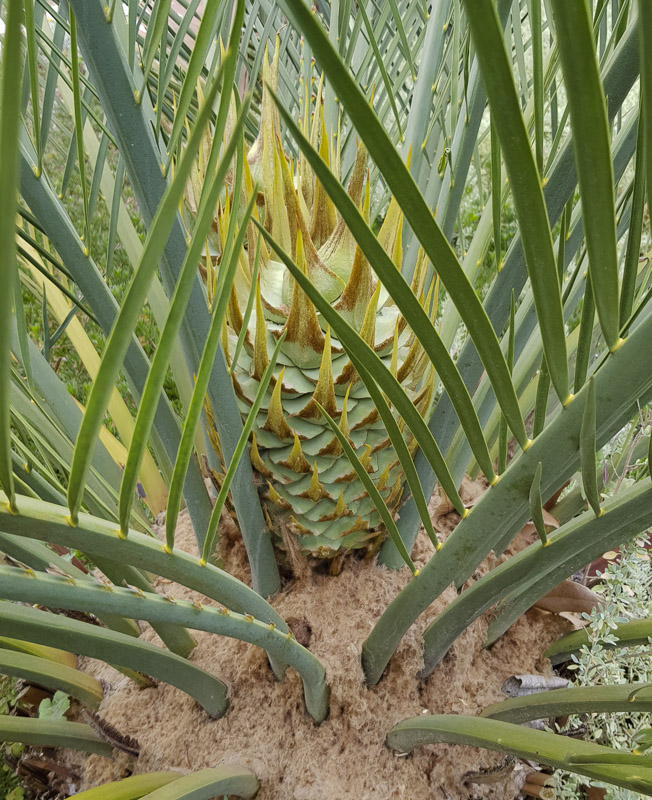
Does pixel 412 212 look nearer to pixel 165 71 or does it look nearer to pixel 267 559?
pixel 165 71

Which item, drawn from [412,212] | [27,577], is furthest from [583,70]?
[27,577]

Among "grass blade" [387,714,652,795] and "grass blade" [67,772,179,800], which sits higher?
"grass blade" [67,772,179,800]

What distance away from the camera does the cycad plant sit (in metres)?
0.19

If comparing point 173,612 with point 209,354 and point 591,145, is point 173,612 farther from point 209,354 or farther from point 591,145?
point 591,145

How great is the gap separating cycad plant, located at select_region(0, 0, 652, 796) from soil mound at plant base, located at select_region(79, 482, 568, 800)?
24 millimetres

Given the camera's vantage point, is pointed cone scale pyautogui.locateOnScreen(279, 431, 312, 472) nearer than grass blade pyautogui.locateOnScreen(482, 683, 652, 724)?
No

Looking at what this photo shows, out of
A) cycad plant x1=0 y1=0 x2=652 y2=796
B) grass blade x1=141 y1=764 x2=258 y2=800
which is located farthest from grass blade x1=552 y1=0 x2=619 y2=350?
grass blade x1=141 y1=764 x2=258 y2=800

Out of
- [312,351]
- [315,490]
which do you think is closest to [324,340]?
[312,351]

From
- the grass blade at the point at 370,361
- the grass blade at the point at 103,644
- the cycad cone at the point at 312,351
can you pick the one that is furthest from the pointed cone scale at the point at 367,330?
the grass blade at the point at 103,644

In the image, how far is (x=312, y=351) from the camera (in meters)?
0.44

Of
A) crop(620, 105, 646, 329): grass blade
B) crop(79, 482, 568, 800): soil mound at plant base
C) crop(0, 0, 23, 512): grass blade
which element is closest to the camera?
crop(0, 0, 23, 512): grass blade

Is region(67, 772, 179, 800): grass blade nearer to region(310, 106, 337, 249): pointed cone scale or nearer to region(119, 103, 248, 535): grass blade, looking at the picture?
region(119, 103, 248, 535): grass blade

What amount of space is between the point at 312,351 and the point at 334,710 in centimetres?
29

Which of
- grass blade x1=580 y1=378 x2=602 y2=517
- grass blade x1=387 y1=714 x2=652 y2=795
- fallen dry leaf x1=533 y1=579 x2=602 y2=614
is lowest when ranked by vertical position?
fallen dry leaf x1=533 y1=579 x2=602 y2=614
